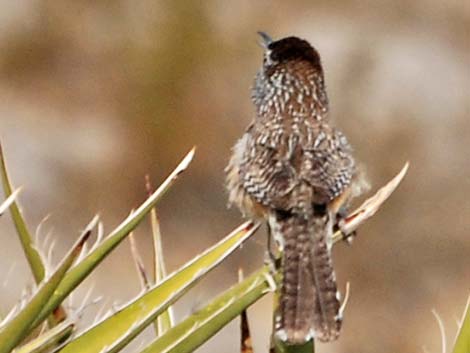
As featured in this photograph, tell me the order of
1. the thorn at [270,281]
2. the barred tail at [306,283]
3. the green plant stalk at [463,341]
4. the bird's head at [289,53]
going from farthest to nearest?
the bird's head at [289,53] < the barred tail at [306,283] < the thorn at [270,281] < the green plant stalk at [463,341]

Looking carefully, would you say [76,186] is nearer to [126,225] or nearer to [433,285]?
[433,285]

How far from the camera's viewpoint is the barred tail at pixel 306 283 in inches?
109

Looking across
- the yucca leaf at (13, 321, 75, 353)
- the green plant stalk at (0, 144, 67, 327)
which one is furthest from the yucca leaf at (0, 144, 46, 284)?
the yucca leaf at (13, 321, 75, 353)

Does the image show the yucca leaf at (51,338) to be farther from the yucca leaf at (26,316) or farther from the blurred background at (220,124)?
the blurred background at (220,124)

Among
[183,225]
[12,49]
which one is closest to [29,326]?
[183,225]

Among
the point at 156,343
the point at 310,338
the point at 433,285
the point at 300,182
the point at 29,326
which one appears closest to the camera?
the point at 29,326

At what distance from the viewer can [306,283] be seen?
115 inches

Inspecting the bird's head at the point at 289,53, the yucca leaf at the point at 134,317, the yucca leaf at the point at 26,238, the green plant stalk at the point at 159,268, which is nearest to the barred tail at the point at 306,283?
the green plant stalk at the point at 159,268

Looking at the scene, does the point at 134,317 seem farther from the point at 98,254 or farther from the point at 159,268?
the point at 159,268

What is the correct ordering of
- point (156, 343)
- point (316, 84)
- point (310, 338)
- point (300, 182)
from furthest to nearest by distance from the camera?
point (316, 84) < point (300, 182) < point (310, 338) < point (156, 343)

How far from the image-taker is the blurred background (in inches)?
282

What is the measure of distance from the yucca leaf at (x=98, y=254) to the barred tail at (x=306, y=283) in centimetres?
50

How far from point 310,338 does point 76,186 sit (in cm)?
473

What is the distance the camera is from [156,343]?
7.83ft
